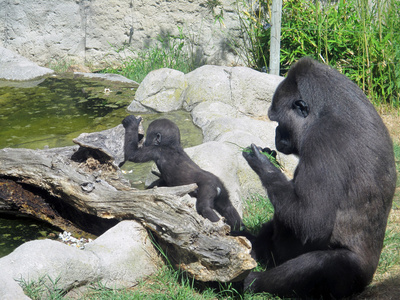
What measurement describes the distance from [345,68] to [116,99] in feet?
15.0

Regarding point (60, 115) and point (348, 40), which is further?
point (348, 40)

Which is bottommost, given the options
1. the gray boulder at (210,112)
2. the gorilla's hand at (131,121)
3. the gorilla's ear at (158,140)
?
the gray boulder at (210,112)

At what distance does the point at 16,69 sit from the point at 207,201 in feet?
24.4

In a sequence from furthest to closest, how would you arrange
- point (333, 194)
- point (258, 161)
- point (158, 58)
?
point (158, 58) → point (258, 161) → point (333, 194)

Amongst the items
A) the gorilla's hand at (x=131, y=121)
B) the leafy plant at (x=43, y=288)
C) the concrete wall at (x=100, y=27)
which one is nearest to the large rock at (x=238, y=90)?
the gorilla's hand at (x=131, y=121)

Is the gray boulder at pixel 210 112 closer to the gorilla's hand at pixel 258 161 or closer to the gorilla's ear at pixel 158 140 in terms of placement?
the gorilla's ear at pixel 158 140

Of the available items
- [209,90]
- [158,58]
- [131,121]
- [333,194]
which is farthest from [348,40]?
[333,194]

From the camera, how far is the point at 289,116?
4141 mm

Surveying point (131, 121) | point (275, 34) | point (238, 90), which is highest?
point (275, 34)

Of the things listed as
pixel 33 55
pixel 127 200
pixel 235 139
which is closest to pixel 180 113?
pixel 235 139

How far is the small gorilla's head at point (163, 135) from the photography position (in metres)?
5.73

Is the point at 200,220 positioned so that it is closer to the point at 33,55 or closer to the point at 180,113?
the point at 180,113

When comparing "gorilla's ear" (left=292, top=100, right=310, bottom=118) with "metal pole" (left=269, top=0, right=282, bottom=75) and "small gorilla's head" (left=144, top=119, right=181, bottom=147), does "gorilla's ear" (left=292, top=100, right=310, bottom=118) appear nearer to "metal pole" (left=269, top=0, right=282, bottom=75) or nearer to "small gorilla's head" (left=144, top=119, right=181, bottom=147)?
"small gorilla's head" (left=144, top=119, right=181, bottom=147)

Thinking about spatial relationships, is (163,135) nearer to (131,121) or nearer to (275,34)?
(131,121)
